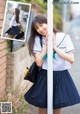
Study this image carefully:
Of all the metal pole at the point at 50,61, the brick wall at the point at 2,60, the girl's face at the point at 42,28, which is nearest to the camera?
the metal pole at the point at 50,61

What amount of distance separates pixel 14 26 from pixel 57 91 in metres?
0.95

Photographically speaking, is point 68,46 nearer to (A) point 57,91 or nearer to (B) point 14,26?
(A) point 57,91

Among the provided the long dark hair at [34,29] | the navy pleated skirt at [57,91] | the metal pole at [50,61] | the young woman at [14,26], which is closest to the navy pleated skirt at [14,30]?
the young woman at [14,26]

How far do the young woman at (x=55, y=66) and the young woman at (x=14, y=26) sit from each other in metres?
0.19

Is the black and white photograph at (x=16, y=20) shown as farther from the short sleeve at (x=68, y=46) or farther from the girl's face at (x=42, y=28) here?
the short sleeve at (x=68, y=46)

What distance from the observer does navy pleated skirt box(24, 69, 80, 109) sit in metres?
4.24

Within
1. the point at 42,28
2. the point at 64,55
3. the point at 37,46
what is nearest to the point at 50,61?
the point at 64,55

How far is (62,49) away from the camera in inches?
165

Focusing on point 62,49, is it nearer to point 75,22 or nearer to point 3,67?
point 3,67

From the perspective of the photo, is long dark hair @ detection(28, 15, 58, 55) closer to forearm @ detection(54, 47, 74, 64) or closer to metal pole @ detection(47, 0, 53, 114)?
metal pole @ detection(47, 0, 53, 114)

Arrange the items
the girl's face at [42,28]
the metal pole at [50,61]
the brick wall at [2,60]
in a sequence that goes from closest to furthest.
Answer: the metal pole at [50,61] < the girl's face at [42,28] < the brick wall at [2,60]

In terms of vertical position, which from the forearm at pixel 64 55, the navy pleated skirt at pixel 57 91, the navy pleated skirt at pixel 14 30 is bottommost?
the navy pleated skirt at pixel 57 91

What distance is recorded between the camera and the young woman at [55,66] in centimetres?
416

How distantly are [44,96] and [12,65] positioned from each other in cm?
196
